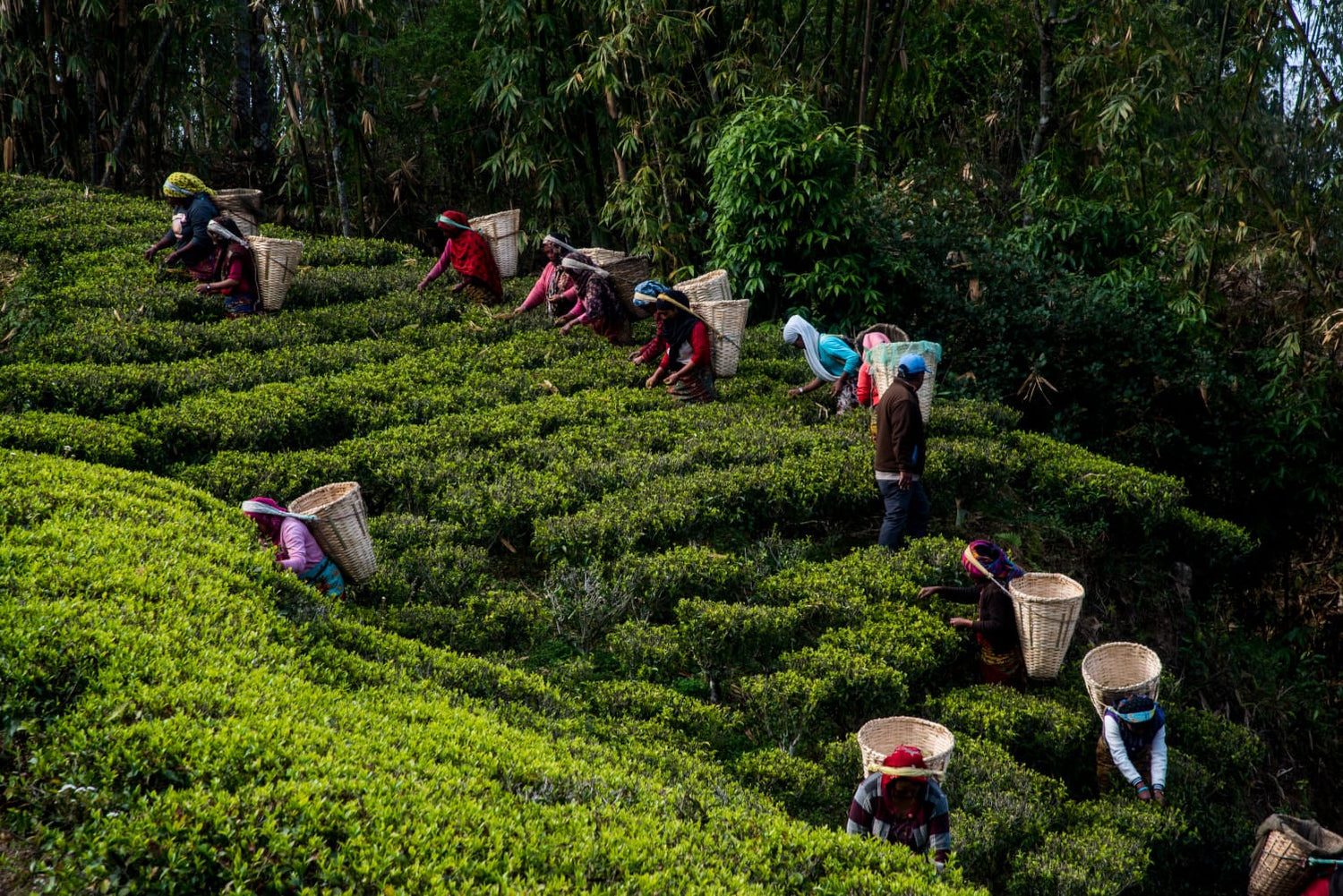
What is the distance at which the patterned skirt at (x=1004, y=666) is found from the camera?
6.90m

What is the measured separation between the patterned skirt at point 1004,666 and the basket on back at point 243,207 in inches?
378

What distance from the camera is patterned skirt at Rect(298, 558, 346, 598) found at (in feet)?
21.2

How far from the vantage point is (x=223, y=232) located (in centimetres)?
1034

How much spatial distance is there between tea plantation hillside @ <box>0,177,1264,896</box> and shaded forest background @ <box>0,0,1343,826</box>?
5.55 ft

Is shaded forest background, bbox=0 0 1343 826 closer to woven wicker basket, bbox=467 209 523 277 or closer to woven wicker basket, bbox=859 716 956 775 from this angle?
woven wicker basket, bbox=467 209 523 277

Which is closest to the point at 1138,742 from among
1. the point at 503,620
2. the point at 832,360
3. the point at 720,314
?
the point at 503,620

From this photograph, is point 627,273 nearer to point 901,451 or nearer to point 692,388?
point 692,388

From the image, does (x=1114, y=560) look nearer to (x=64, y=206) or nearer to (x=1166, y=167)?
(x=1166, y=167)

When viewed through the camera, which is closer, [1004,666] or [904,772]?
[904,772]

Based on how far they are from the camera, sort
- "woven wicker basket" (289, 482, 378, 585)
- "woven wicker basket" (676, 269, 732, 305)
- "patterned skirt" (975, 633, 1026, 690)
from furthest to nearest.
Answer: "woven wicker basket" (676, 269, 732, 305)
"patterned skirt" (975, 633, 1026, 690)
"woven wicker basket" (289, 482, 378, 585)

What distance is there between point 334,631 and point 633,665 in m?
1.80

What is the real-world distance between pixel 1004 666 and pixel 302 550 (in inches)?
177

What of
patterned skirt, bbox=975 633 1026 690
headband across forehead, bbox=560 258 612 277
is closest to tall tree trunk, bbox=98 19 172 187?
headband across forehead, bbox=560 258 612 277

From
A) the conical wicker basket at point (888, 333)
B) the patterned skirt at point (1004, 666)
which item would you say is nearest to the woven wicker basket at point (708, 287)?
the conical wicker basket at point (888, 333)
